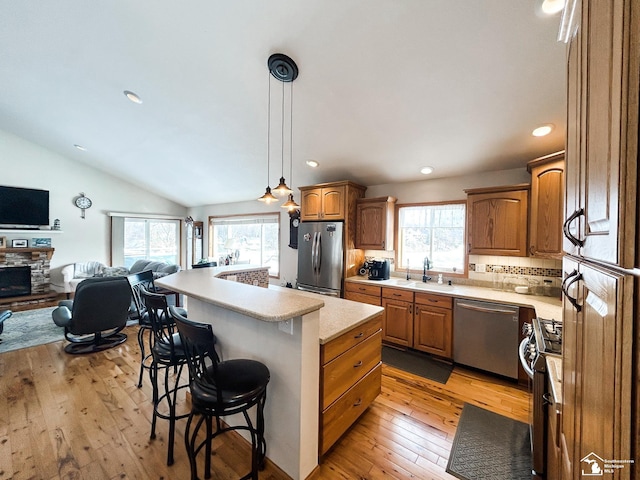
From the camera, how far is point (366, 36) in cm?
193

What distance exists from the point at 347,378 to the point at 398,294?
1.79 m

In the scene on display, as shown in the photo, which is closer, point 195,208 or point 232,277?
point 232,277

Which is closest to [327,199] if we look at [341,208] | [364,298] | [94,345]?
[341,208]

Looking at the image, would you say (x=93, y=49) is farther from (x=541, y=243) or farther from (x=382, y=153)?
(x=541, y=243)

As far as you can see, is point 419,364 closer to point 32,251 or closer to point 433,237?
point 433,237

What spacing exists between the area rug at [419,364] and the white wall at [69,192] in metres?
7.20

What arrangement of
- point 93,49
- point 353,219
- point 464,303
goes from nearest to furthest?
point 93,49
point 464,303
point 353,219

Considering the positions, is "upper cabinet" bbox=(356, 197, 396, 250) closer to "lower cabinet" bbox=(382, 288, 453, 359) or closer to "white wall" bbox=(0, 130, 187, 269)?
"lower cabinet" bbox=(382, 288, 453, 359)

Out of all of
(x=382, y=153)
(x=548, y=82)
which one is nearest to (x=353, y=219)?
(x=382, y=153)

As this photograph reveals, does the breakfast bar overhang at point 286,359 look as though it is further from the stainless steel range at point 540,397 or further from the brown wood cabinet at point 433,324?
the brown wood cabinet at point 433,324

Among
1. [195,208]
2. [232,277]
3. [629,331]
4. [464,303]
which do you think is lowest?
[464,303]

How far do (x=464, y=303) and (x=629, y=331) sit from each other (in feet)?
9.19

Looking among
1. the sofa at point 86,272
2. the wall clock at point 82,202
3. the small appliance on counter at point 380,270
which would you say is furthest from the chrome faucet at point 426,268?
the wall clock at point 82,202

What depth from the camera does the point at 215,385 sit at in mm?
1336
